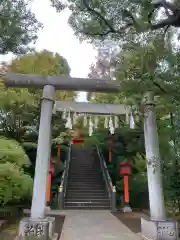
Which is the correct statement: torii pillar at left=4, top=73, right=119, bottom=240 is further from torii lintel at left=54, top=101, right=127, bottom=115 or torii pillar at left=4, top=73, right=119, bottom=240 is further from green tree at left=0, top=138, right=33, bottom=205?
green tree at left=0, top=138, right=33, bottom=205

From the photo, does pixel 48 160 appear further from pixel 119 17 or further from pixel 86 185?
pixel 86 185

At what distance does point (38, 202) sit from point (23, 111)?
25.1ft

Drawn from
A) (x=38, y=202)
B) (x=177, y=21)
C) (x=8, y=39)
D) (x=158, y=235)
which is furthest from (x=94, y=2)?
(x=158, y=235)

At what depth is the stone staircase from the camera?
46.1ft

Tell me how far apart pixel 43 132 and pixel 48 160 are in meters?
0.85

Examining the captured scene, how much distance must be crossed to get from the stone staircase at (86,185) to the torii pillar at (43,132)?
7.34 m

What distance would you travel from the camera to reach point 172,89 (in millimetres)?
5949

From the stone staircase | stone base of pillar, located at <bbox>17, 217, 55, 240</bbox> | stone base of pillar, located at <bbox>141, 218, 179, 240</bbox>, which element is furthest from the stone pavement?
the stone staircase

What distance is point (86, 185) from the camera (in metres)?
16.1

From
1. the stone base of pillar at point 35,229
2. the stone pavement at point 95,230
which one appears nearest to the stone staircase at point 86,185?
the stone pavement at point 95,230

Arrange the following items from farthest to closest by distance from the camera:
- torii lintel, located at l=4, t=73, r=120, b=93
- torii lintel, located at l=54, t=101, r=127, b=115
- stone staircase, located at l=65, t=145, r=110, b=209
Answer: stone staircase, located at l=65, t=145, r=110, b=209
torii lintel, located at l=54, t=101, r=127, b=115
torii lintel, located at l=4, t=73, r=120, b=93

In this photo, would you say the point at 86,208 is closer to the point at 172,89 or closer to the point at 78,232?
the point at 78,232

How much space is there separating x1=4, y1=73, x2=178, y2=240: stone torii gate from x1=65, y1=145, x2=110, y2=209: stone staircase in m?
7.30

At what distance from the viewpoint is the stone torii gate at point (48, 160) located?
249 inches
